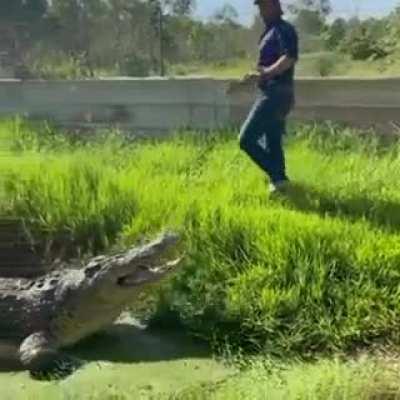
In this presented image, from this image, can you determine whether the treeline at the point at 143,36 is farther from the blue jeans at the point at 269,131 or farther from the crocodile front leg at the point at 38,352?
the crocodile front leg at the point at 38,352

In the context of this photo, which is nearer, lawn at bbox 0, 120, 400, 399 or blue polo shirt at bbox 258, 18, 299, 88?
lawn at bbox 0, 120, 400, 399

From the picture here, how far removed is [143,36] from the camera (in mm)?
14727

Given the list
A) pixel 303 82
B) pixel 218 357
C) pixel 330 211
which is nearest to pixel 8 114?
pixel 303 82

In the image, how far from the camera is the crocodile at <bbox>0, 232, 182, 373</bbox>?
6.45 meters

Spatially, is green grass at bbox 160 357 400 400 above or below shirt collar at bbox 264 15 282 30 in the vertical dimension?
below

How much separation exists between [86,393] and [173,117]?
5.94 m

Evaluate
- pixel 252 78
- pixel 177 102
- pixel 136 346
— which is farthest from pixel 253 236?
pixel 177 102

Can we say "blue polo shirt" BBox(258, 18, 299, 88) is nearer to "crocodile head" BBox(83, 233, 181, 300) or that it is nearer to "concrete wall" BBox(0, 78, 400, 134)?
"concrete wall" BBox(0, 78, 400, 134)

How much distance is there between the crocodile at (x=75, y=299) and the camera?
6.45 m

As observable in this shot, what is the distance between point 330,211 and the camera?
735cm

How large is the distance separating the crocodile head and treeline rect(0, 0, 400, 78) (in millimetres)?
7307

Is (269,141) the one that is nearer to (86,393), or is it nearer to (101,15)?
(86,393)

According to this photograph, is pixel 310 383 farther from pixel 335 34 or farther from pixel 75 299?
pixel 335 34

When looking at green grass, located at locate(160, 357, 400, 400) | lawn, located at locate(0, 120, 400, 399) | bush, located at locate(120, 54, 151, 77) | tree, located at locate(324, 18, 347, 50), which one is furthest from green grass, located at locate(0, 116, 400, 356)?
bush, located at locate(120, 54, 151, 77)
